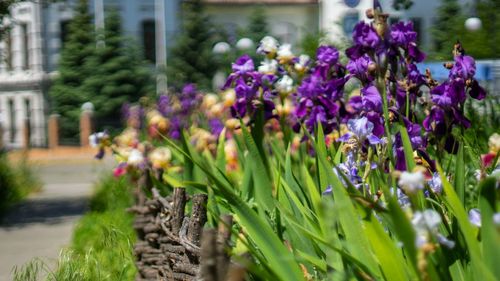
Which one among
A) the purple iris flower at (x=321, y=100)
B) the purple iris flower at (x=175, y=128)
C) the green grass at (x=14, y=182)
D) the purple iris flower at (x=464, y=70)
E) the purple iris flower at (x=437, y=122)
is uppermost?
the purple iris flower at (x=464, y=70)

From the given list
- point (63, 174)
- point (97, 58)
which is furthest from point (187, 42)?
point (63, 174)

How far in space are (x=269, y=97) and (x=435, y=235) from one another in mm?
2856

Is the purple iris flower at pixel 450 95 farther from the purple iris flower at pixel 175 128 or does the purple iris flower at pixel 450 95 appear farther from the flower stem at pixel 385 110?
the purple iris flower at pixel 175 128

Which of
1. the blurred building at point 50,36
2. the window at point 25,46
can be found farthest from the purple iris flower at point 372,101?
the window at point 25,46

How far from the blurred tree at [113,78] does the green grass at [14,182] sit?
1932cm

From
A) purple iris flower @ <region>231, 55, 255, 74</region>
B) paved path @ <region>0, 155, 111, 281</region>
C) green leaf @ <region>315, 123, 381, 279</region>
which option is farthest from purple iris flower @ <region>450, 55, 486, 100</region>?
paved path @ <region>0, 155, 111, 281</region>

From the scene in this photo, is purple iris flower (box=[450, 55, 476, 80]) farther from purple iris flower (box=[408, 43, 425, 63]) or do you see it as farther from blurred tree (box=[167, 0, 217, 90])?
blurred tree (box=[167, 0, 217, 90])

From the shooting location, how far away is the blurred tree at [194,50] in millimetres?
36281

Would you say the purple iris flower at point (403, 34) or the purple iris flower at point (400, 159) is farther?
the purple iris flower at point (403, 34)

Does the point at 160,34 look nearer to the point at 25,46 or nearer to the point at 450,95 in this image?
the point at 25,46

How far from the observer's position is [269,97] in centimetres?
479

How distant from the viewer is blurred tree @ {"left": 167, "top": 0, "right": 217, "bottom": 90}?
3628cm

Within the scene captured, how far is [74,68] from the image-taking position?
34.6 m

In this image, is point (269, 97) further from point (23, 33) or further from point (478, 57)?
point (23, 33)
